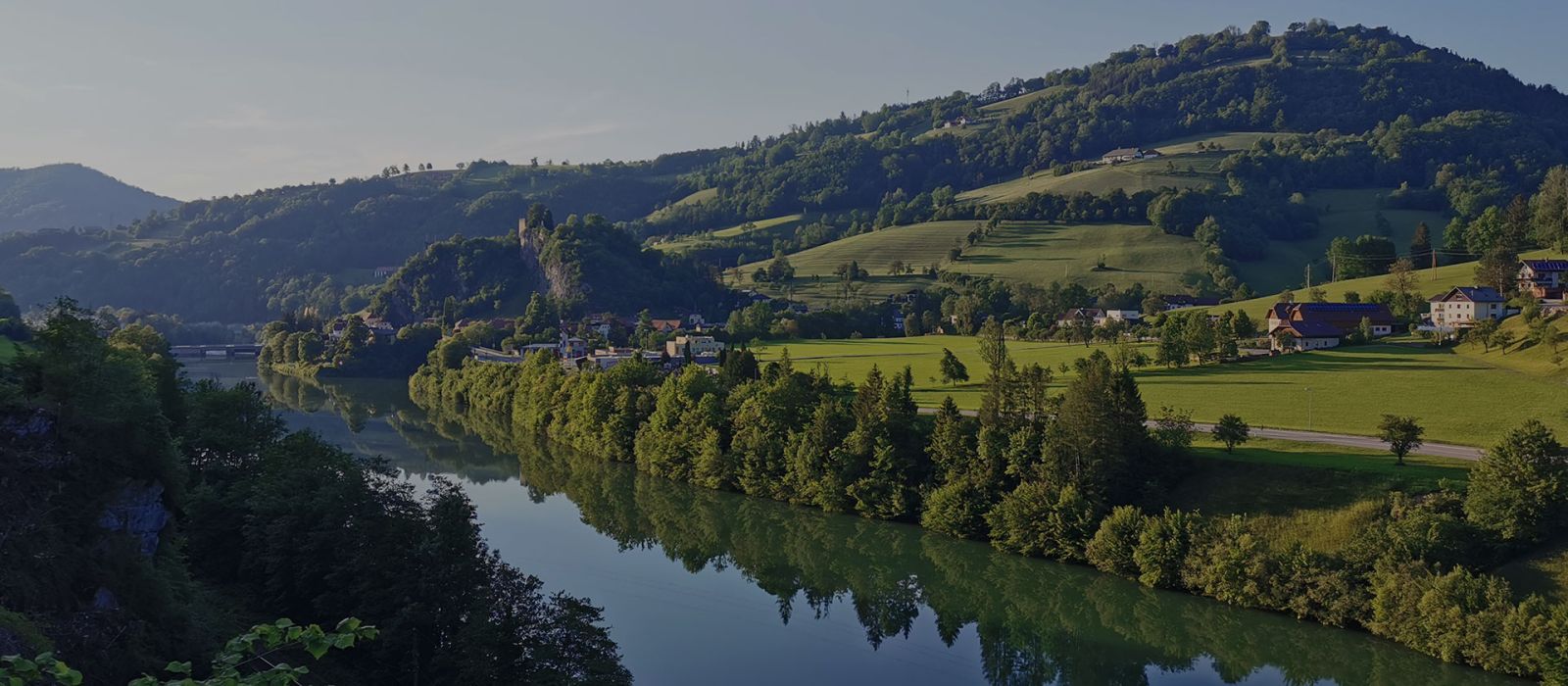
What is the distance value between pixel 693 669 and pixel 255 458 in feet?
56.3

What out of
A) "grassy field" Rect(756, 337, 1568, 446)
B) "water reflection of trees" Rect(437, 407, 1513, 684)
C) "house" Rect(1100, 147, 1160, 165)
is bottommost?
"water reflection of trees" Rect(437, 407, 1513, 684)

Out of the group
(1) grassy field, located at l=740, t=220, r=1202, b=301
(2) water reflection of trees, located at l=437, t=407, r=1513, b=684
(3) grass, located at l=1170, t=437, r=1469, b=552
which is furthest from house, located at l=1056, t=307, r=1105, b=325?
(2) water reflection of trees, located at l=437, t=407, r=1513, b=684

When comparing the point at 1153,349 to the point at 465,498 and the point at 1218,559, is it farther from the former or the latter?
the point at 465,498

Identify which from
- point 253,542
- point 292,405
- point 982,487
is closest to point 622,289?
point 292,405

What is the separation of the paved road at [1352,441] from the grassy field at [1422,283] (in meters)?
37.7

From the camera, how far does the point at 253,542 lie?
2706 centimetres

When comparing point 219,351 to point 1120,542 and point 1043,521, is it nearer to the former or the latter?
point 1043,521

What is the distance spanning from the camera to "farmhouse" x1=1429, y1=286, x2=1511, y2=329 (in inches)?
2431

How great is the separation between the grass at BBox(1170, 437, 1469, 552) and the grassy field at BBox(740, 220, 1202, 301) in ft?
216

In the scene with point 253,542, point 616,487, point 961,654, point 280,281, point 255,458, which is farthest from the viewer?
point 280,281

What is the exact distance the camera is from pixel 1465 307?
63.4 meters

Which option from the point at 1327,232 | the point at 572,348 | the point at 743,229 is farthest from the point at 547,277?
the point at 1327,232

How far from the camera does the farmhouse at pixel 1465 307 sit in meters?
61.7

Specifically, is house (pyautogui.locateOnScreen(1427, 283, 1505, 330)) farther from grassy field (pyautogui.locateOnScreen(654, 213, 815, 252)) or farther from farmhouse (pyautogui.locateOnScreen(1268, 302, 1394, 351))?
grassy field (pyautogui.locateOnScreen(654, 213, 815, 252))
